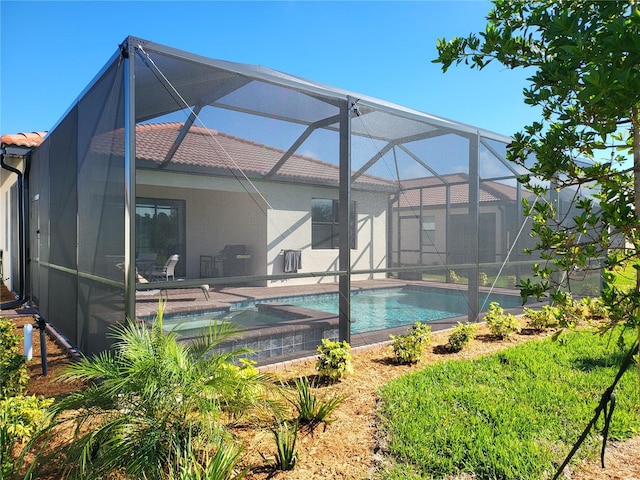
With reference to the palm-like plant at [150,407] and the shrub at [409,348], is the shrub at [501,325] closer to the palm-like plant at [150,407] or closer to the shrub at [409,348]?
the shrub at [409,348]

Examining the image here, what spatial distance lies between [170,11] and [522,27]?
444 cm

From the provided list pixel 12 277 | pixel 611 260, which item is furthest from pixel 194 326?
pixel 12 277

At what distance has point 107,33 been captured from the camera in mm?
5465

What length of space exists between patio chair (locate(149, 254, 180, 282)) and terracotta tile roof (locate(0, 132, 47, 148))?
20.9 feet

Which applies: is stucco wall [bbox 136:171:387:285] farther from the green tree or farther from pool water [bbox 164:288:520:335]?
the green tree

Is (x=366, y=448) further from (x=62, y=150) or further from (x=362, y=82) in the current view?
(x=362, y=82)

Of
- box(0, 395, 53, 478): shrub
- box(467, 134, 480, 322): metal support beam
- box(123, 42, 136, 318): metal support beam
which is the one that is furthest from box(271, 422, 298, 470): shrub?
box(467, 134, 480, 322): metal support beam

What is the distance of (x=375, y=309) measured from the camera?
659 centimetres

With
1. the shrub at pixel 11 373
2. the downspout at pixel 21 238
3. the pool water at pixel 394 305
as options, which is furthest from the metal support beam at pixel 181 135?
the downspout at pixel 21 238

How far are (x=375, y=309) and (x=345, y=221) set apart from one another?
1.73 meters

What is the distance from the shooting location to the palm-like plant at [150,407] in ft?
7.50

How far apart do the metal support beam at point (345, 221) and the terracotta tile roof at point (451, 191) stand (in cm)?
138

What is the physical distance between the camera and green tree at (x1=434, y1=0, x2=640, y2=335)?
4.12 ft

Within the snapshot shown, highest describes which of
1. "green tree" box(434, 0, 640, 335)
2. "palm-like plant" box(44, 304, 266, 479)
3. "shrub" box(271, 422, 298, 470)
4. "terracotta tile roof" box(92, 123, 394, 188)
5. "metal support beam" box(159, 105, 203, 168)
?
"metal support beam" box(159, 105, 203, 168)
